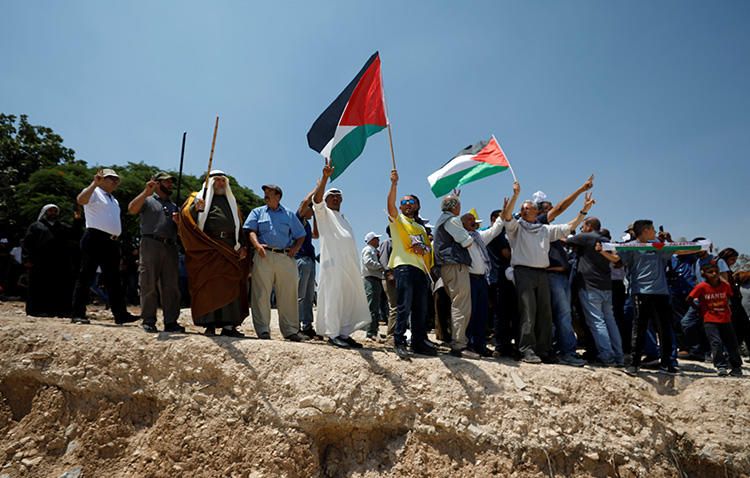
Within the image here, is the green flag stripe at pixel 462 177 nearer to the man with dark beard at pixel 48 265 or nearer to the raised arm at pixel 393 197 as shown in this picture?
the raised arm at pixel 393 197

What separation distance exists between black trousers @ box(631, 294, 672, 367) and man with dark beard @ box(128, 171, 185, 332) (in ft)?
17.8

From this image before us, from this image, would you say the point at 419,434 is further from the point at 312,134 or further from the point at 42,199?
the point at 42,199

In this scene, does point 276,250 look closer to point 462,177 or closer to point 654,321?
point 462,177

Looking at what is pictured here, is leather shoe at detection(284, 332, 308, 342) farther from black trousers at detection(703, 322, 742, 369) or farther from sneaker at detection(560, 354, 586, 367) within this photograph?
black trousers at detection(703, 322, 742, 369)

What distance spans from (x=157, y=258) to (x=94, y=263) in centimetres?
84

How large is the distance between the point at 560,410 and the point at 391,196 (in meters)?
2.91

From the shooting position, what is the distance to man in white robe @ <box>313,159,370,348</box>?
15.6ft

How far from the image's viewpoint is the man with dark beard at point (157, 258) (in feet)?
15.2

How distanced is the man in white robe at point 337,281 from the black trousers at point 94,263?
2.59 m

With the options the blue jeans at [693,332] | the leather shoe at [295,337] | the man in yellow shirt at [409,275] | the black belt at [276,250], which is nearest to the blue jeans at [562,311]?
the man in yellow shirt at [409,275]

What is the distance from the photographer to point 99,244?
193 inches

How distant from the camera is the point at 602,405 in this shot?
4223 millimetres

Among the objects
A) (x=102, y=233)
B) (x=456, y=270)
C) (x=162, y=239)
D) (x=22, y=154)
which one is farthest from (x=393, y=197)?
(x=22, y=154)

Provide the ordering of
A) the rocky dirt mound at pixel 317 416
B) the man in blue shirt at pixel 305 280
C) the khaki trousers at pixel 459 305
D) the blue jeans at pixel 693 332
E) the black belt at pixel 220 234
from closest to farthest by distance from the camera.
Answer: the rocky dirt mound at pixel 317 416
the khaki trousers at pixel 459 305
the black belt at pixel 220 234
the man in blue shirt at pixel 305 280
the blue jeans at pixel 693 332
